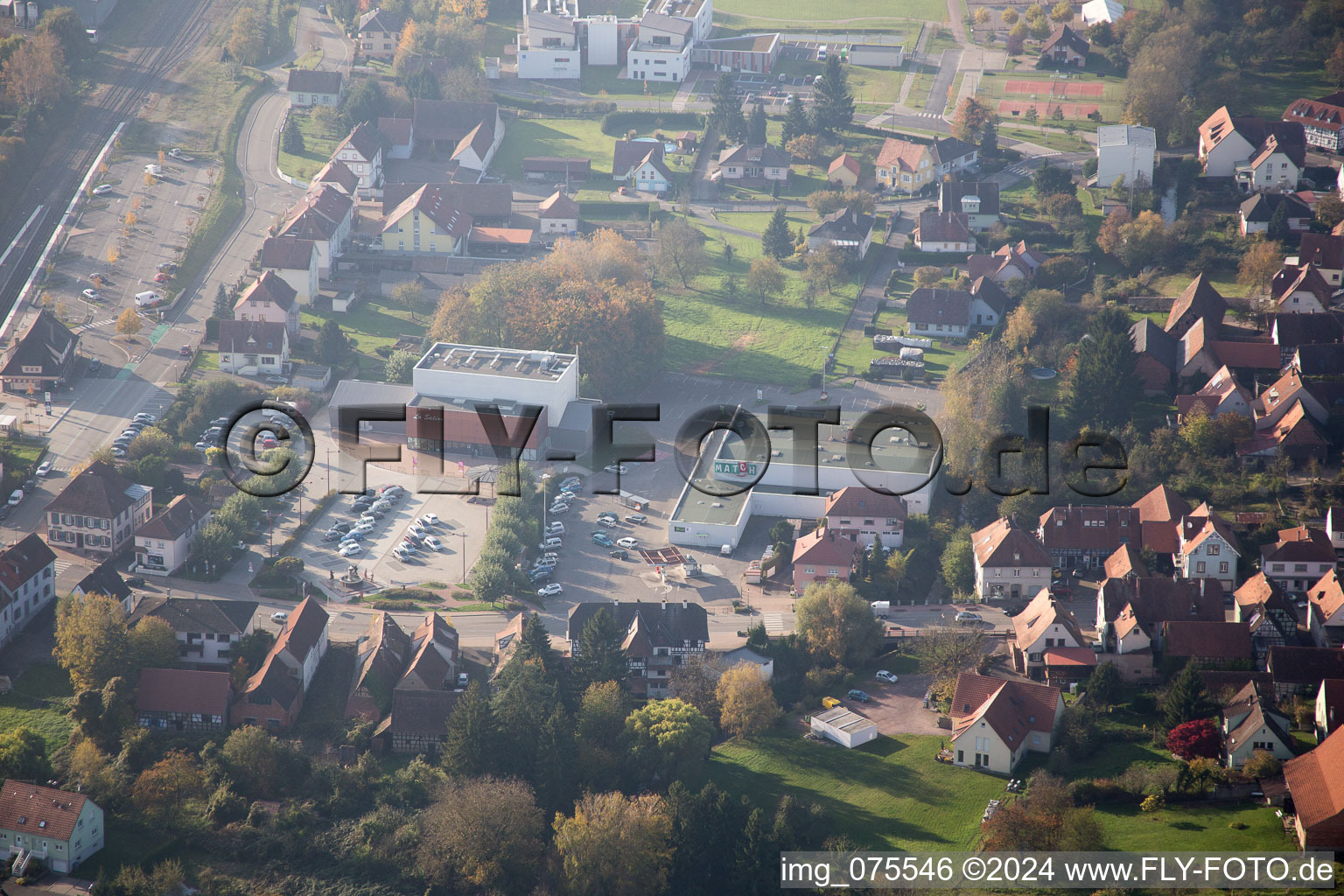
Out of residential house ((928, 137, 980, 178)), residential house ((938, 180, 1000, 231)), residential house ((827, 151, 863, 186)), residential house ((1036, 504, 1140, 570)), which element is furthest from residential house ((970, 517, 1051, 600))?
residential house ((928, 137, 980, 178))

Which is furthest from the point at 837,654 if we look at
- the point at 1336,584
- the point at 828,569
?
the point at 1336,584

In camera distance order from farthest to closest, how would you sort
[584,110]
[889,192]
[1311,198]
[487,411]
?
[584,110] → [889,192] → [1311,198] → [487,411]

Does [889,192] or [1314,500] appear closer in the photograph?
[1314,500]

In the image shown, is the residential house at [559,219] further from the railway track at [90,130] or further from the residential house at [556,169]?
the railway track at [90,130]

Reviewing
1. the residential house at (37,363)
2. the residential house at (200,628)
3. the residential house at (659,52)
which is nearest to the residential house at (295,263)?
the residential house at (37,363)

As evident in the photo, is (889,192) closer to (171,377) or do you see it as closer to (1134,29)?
(1134,29)

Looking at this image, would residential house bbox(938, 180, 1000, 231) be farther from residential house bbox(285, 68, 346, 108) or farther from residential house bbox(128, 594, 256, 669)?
residential house bbox(128, 594, 256, 669)
